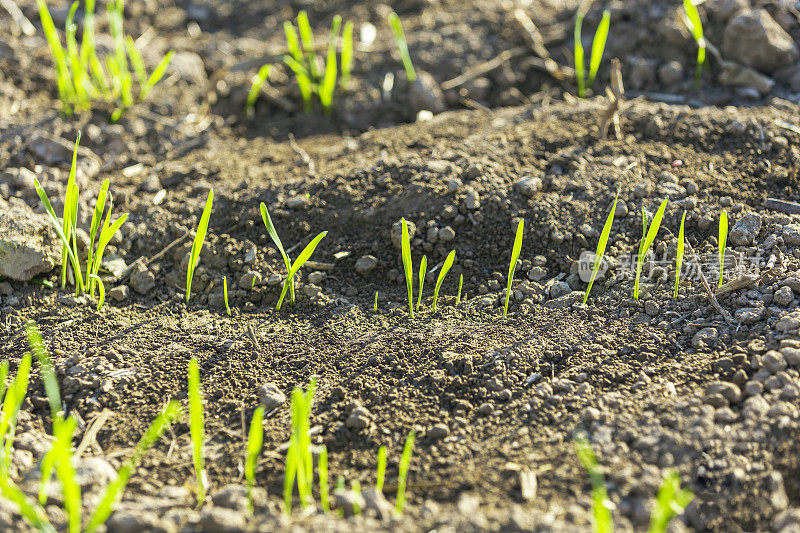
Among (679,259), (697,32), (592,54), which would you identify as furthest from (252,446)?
(697,32)

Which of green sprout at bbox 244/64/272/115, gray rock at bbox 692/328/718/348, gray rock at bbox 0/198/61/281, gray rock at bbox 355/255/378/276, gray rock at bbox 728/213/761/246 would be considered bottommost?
gray rock at bbox 692/328/718/348

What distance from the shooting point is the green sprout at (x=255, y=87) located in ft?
10.3

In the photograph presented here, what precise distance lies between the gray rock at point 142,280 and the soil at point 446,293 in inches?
0.7

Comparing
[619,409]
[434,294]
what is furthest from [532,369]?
[434,294]

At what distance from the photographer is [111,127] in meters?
3.01

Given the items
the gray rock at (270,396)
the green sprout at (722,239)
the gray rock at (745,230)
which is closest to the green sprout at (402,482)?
the gray rock at (270,396)

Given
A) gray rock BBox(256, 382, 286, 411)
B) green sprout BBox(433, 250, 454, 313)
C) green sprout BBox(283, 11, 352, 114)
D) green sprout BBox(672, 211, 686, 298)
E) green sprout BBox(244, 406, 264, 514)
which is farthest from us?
green sprout BBox(283, 11, 352, 114)

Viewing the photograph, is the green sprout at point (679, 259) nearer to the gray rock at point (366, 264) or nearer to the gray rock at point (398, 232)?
the gray rock at point (398, 232)

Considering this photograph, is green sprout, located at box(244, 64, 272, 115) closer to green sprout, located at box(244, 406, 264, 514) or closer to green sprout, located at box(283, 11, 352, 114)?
green sprout, located at box(283, 11, 352, 114)

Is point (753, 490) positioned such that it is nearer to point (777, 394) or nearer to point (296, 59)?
point (777, 394)

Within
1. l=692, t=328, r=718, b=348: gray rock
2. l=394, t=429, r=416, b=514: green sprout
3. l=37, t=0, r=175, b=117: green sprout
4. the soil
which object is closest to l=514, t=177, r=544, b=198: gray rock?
the soil

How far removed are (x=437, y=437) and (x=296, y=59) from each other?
7.09 feet

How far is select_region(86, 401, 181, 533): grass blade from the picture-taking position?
1365 millimetres

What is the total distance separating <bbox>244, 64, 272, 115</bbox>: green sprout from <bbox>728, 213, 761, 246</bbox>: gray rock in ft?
6.60
